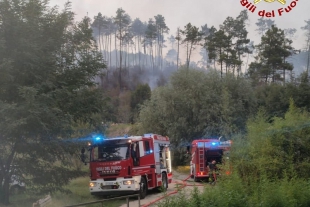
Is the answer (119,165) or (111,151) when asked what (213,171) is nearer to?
(119,165)

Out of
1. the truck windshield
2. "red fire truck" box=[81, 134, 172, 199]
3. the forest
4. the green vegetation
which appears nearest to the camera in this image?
the green vegetation

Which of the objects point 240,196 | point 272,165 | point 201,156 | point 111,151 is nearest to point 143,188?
point 111,151

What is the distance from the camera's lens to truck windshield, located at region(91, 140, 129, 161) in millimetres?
19312

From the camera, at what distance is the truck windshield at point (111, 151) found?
19.3 meters

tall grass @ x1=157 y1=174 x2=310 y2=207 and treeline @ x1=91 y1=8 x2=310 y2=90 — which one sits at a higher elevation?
treeline @ x1=91 y1=8 x2=310 y2=90

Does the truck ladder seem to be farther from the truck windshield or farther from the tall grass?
the tall grass

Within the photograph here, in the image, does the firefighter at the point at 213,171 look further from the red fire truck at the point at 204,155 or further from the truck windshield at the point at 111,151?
the truck windshield at the point at 111,151

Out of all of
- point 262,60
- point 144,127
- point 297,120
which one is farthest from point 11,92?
point 262,60

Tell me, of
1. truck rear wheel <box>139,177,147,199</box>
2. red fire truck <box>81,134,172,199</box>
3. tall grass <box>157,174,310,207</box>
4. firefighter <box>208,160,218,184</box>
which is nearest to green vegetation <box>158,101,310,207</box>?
tall grass <box>157,174,310,207</box>

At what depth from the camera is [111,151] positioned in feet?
64.1

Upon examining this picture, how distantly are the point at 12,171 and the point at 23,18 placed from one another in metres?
6.72

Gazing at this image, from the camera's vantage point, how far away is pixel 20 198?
19562 millimetres

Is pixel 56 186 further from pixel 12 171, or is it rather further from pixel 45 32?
pixel 45 32

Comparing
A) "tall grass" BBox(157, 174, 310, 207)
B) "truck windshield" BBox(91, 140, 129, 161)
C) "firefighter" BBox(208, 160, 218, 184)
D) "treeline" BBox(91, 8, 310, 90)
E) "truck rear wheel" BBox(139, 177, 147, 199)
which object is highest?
"treeline" BBox(91, 8, 310, 90)
